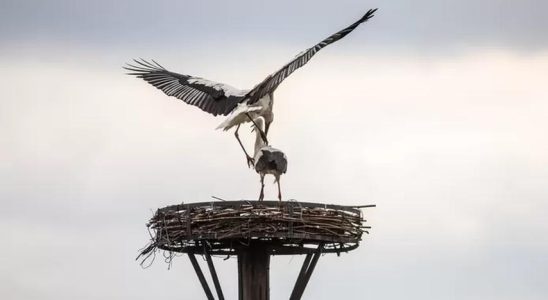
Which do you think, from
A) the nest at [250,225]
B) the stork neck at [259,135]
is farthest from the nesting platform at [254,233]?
the stork neck at [259,135]

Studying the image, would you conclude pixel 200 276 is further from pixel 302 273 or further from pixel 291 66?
pixel 291 66

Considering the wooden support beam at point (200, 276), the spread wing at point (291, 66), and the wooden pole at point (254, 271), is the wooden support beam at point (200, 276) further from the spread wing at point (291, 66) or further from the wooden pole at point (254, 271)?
the spread wing at point (291, 66)

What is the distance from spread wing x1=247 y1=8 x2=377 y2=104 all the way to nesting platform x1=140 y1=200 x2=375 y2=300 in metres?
2.30

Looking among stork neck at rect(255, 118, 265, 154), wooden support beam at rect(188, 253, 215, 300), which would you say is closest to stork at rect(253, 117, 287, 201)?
stork neck at rect(255, 118, 265, 154)

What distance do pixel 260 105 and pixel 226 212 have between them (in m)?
2.87

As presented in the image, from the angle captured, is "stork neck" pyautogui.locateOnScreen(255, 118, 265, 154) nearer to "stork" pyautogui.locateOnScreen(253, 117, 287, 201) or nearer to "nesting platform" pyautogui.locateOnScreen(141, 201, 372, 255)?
"stork" pyautogui.locateOnScreen(253, 117, 287, 201)

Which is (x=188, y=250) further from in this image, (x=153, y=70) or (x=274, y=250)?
(x=153, y=70)

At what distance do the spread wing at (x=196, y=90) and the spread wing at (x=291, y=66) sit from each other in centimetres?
38

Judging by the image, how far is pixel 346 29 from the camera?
2273cm

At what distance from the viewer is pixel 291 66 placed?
2227 centimetres

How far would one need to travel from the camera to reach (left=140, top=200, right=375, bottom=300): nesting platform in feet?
68.4

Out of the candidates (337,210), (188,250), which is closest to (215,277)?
(188,250)

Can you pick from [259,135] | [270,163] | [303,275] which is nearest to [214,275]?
[303,275]

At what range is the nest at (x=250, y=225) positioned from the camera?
20844mm
